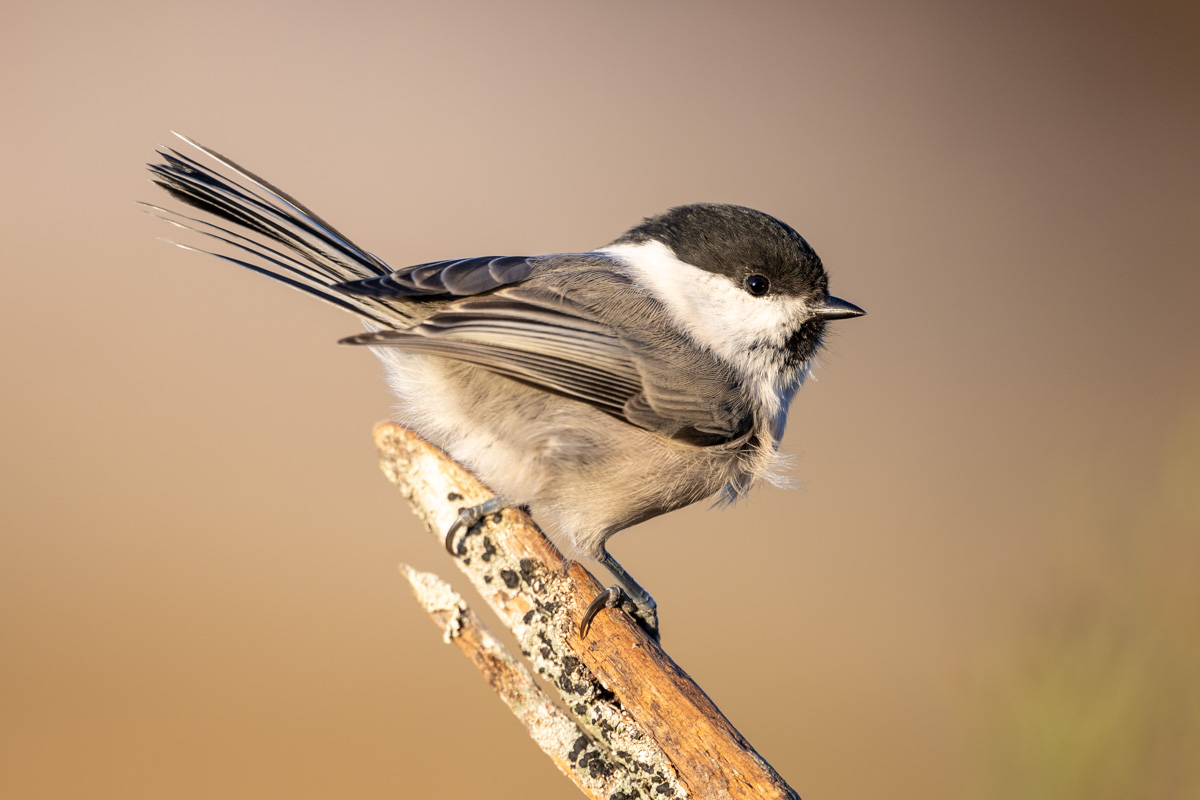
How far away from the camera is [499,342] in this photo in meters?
1.24

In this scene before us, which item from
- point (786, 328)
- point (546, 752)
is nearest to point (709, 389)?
point (786, 328)

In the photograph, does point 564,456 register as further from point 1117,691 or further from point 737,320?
point 1117,691

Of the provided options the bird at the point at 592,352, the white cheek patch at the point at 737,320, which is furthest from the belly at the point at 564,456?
the white cheek patch at the point at 737,320

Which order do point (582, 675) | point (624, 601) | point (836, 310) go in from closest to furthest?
point (582, 675) < point (624, 601) < point (836, 310)

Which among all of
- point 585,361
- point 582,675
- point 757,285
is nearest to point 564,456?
point 585,361

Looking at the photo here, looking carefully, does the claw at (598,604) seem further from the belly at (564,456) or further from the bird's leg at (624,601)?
the belly at (564,456)

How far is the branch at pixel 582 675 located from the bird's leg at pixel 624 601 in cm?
1

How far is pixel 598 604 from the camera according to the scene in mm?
1200

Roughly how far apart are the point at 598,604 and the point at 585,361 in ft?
1.18

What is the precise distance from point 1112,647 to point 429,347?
1.18 m

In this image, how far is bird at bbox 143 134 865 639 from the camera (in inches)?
50.5

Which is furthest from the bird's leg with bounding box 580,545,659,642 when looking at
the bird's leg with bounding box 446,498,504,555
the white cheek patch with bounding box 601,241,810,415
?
the white cheek patch with bounding box 601,241,810,415

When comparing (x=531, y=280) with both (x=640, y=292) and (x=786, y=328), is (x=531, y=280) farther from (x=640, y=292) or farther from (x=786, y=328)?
(x=786, y=328)

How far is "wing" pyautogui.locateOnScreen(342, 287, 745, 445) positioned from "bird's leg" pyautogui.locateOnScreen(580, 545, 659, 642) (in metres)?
0.23
